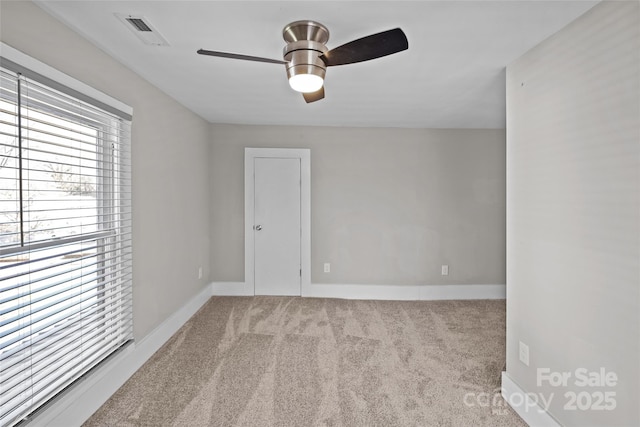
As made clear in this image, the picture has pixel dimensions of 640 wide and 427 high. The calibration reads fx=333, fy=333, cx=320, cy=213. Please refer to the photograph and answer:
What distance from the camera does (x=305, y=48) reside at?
1747mm

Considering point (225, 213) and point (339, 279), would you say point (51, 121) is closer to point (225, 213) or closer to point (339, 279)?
point (225, 213)

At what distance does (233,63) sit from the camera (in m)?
2.32

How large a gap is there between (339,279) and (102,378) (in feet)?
9.43

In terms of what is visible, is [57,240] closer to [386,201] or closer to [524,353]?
[524,353]

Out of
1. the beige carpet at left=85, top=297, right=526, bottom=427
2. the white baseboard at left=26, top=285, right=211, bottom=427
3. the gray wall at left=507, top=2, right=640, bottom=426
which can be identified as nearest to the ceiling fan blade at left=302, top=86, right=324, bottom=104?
the gray wall at left=507, top=2, right=640, bottom=426

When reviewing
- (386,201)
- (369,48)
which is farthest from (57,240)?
(386,201)

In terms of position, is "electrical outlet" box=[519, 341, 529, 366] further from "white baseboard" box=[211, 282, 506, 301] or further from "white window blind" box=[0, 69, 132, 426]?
"white window blind" box=[0, 69, 132, 426]

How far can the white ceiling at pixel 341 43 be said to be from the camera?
1.67 meters

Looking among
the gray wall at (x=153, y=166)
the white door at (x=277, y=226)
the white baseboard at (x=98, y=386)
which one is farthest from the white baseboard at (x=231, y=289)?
the white baseboard at (x=98, y=386)

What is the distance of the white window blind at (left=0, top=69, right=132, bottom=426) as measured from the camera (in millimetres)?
1545

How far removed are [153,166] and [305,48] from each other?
5.98ft

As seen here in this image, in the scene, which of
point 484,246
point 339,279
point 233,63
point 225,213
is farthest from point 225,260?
point 484,246

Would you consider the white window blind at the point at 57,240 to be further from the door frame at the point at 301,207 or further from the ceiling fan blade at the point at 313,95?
the door frame at the point at 301,207

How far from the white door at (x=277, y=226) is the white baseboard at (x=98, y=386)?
1.52 meters
